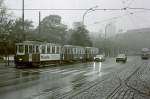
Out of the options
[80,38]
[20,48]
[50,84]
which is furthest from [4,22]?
[80,38]

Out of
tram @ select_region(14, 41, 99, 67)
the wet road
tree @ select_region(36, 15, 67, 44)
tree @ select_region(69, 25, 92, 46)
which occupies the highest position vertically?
tree @ select_region(36, 15, 67, 44)

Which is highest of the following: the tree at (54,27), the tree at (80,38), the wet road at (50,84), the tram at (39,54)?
the tree at (54,27)

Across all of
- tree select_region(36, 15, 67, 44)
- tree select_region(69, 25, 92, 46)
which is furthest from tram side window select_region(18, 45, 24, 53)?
tree select_region(36, 15, 67, 44)

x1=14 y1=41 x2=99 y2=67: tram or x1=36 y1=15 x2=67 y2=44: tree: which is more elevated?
x1=36 y1=15 x2=67 y2=44: tree

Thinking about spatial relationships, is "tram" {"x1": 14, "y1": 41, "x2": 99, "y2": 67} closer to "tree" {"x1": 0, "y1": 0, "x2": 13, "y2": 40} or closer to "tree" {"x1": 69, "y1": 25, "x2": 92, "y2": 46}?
"tree" {"x1": 0, "y1": 0, "x2": 13, "y2": 40}

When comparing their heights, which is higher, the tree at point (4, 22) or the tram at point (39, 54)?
the tree at point (4, 22)

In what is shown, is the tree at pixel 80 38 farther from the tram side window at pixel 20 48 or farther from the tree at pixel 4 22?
the tram side window at pixel 20 48

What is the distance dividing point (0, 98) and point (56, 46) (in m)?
34.3

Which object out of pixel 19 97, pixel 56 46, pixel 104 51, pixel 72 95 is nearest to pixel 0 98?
pixel 19 97

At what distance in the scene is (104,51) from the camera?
368 ft

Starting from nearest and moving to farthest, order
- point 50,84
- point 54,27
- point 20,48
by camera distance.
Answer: point 50,84 < point 20,48 < point 54,27

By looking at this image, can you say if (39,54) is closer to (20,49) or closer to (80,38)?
(20,49)

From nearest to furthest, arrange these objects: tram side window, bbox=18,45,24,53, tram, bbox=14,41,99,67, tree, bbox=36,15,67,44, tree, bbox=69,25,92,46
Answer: tram, bbox=14,41,99,67
tram side window, bbox=18,45,24,53
tree, bbox=69,25,92,46
tree, bbox=36,15,67,44

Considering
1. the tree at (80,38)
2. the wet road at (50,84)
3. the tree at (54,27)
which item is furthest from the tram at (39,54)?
the tree at (54,27)
